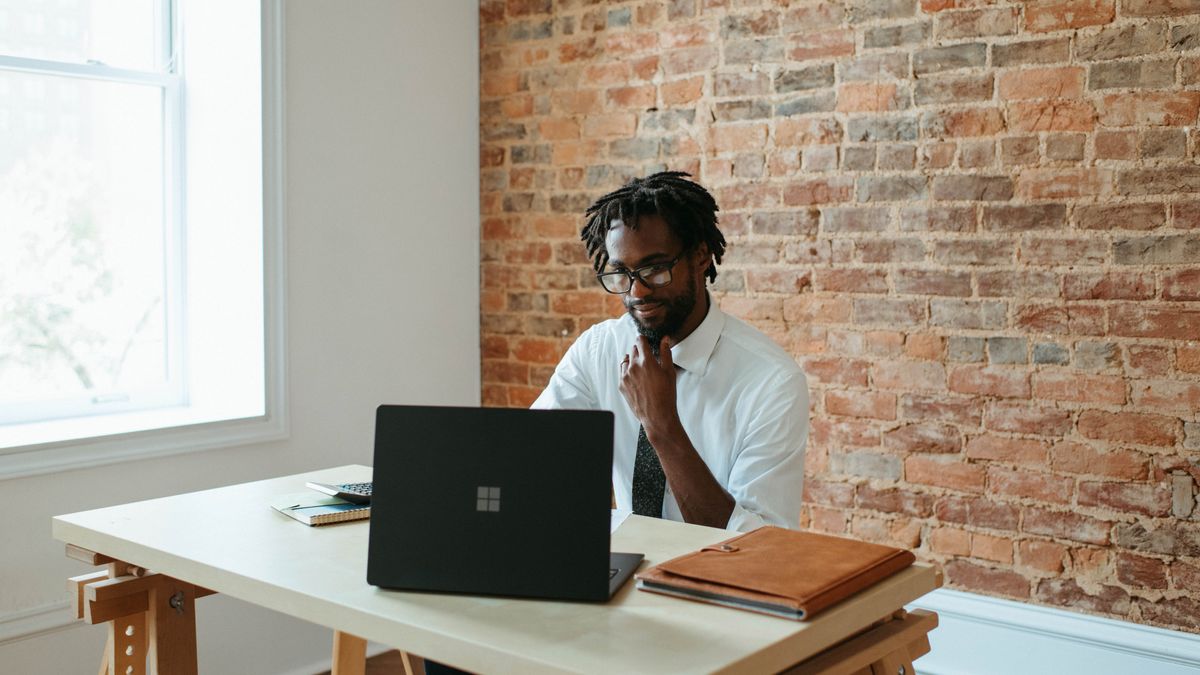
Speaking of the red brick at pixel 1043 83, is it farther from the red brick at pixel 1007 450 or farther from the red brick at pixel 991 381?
the red brick at pixel 1007 450

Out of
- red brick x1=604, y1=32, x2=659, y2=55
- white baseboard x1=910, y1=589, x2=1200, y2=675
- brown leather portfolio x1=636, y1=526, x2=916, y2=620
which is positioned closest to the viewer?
brown leather portfolio x1=636, y1=526, x2=916, y2=620

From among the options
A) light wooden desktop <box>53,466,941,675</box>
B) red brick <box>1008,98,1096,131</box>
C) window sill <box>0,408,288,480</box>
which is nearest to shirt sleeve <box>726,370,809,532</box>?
light wooden desktop <box>53,466,941,675</box>

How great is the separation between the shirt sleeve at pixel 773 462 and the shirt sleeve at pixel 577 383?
45 cm

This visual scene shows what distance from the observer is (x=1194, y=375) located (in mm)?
2555

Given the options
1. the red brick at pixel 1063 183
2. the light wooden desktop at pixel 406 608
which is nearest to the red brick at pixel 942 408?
the red brick at pixel 1063 183

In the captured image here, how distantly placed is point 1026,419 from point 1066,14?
0.99m

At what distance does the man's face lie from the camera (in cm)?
233

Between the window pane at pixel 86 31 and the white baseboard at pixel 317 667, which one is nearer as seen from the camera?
the window pane at pixel 86 31

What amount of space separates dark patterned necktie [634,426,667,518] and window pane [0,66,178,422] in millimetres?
1664

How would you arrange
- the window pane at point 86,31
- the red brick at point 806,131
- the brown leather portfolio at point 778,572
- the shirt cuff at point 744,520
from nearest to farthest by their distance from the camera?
the brown leather portfolio at point 778,572 → the shirt cuff at point 744,520 → the window pane at point 86,31 → the red brick at point 806,131

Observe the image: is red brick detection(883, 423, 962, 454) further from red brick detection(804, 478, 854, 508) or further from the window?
the window

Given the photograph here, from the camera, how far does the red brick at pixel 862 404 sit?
3012mm

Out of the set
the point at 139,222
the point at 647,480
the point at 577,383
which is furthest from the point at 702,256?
the point at 139,222

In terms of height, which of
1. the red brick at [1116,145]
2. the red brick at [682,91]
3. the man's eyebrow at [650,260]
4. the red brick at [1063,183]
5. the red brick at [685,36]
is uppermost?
the red brick at [685,36]
